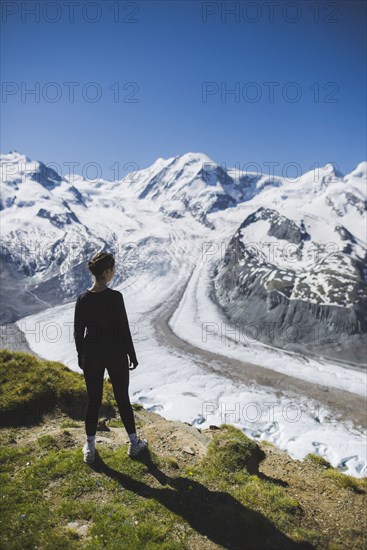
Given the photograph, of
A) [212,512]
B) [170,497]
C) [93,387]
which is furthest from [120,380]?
[212,512]

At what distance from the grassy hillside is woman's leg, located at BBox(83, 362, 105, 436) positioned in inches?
39.0

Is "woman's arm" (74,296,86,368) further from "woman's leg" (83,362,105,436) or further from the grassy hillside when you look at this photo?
the grassy hillside

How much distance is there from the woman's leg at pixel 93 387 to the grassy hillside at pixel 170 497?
0.99m

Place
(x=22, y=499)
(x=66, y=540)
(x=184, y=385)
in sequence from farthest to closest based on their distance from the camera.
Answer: (x=184, y=385) → (x=22, y=499) → (x=66, y=540)

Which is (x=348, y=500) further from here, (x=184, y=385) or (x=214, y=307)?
(x=214, y=307)

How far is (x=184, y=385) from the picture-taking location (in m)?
102

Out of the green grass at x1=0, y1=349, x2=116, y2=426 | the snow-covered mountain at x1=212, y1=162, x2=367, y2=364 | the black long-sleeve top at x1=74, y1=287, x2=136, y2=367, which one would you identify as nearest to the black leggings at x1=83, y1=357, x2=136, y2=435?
the black long-sleeve top at x1=74, y1=287, x2=136, y2=367

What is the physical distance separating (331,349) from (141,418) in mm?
131957

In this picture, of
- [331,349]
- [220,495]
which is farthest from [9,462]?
[331,349]

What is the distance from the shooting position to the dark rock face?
451 ft

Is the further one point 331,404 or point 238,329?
point 238,329

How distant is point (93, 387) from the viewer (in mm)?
8234

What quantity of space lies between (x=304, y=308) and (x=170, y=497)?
6112 inches

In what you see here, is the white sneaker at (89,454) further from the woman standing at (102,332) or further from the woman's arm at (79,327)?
→ the woman's arm at (79,327)
